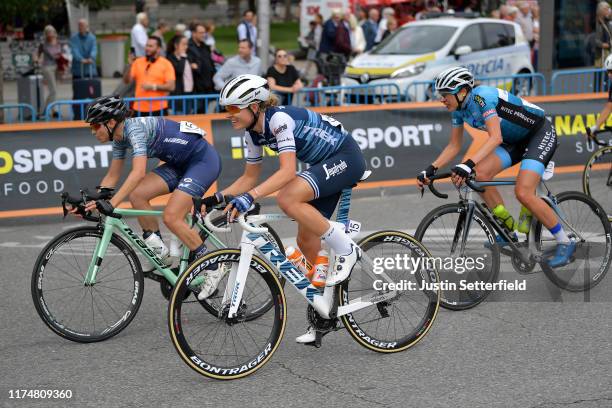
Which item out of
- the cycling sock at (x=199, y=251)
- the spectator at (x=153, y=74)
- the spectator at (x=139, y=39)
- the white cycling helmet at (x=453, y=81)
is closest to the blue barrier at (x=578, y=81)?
the spectator at (x=153, y=74)

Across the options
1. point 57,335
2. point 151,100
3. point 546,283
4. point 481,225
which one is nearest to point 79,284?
point 57,335

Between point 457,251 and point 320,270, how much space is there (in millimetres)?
1426

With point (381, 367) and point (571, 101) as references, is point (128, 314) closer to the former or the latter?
point (381, 367)

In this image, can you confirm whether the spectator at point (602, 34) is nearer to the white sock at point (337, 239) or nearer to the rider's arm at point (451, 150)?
the rider's arm at point (451, 150)

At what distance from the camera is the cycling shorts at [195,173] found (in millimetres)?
7441

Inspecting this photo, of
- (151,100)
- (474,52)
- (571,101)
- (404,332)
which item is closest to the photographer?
(404,332)

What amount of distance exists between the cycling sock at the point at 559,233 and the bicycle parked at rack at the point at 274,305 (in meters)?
1.50

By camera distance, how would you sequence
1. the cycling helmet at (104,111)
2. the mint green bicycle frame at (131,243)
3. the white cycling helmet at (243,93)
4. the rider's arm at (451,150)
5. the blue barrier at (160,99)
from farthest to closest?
the blue barrier at (160,99)
the rider's arm at (451,150)
the cycling helmet at (104,111)
the mint green bicycle frame at (131,243)
the white cycling helmet at (243,93)

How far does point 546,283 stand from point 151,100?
628cm

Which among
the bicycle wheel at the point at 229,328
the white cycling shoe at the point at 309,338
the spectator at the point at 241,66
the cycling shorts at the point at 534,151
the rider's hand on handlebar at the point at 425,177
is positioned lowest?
the white cycling shoe at the point at 309,338

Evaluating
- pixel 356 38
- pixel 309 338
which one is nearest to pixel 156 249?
pixel 309 338

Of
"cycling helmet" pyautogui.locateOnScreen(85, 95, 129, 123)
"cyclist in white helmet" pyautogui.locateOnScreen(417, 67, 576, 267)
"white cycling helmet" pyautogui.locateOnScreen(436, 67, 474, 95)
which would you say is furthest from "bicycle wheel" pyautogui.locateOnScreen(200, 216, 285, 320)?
"white cycling helmet" pyautogui.locateOnScreen(436, 67, 474, 95)

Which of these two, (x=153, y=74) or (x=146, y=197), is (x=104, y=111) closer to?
(x=146, y=197)

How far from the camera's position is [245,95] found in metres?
6.20
